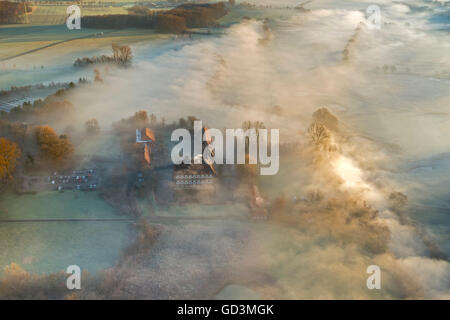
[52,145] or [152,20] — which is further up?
[152,20]

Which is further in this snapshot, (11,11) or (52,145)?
(11,11)

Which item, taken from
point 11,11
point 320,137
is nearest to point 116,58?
point 11,11

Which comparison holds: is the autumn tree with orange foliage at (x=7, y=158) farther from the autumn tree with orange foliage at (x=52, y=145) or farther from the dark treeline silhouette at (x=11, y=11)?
the dark treeline silhouette at (x=11, y=11)

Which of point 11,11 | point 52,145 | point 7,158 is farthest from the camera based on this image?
point 11,11

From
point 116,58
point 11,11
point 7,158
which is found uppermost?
point 11,11

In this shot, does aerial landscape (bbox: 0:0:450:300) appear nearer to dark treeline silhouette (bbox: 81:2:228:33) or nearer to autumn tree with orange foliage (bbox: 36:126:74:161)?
autumn tree with orange foliage (bbox: 36:126:74:161)

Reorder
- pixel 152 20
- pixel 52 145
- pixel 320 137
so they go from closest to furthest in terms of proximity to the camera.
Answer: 1. pixel 52 145
2. pixel 320 137
3. pixel 152 20

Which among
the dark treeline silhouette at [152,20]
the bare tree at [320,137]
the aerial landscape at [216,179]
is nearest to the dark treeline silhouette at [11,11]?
the dark treeline silhouette at [152,20]

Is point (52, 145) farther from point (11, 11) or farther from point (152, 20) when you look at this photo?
point (11, 11)
